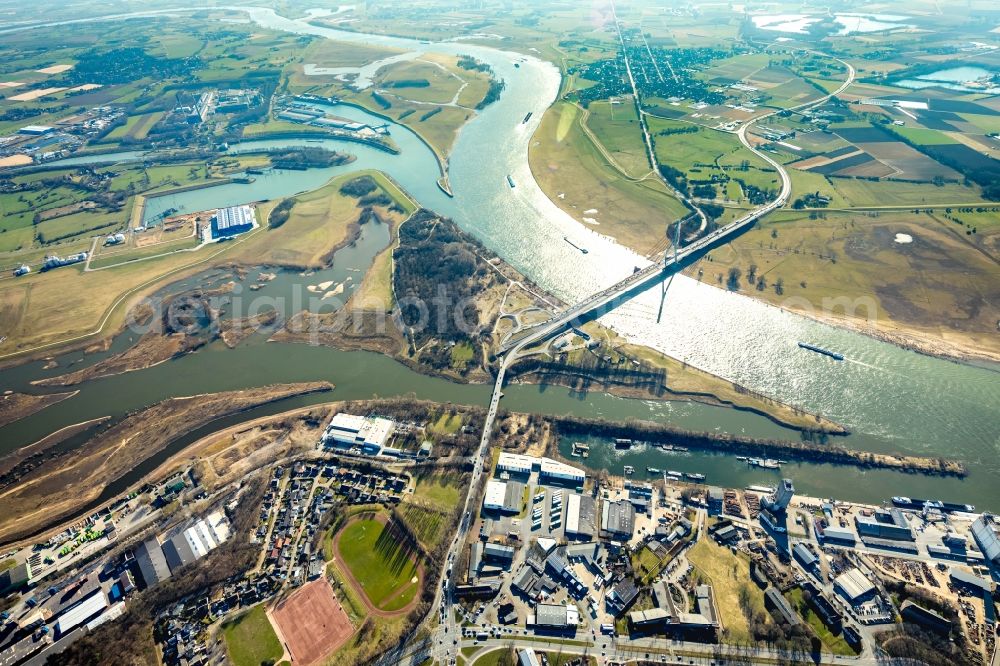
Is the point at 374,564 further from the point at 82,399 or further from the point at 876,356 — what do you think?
the point at 876,356

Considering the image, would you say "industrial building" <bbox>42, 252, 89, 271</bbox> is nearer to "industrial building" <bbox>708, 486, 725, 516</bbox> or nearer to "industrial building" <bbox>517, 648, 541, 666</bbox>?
"industrial building" <bbox>517, 648, 541, 666</bbox>

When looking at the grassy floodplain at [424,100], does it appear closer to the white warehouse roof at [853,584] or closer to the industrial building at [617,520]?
the industrial building at [617,520]

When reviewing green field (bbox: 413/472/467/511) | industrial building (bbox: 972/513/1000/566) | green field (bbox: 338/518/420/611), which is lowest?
green field (bbox: 338/518/420/611)

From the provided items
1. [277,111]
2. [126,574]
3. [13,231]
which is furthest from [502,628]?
[277,111]

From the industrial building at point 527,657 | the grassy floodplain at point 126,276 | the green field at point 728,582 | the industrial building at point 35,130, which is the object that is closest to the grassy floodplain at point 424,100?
the grassy floodplain at point 126,276

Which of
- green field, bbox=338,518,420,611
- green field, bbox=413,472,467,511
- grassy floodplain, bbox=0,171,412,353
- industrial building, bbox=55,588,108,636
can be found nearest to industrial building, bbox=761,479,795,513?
green field, bbox=413,472,467,511

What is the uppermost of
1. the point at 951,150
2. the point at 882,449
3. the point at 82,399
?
the point at 951,150
